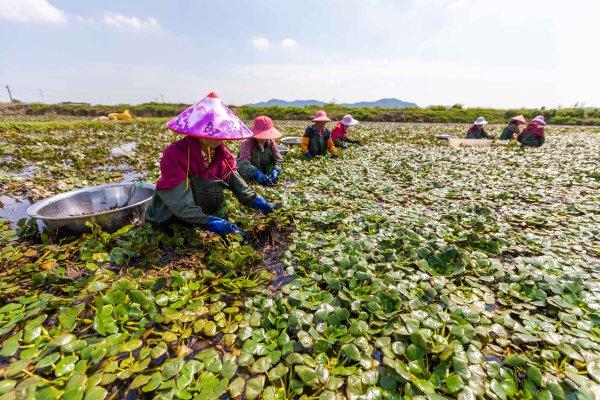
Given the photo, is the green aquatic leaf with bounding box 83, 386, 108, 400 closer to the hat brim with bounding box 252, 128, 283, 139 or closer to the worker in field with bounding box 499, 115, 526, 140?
the hat brim with bounding box 252, 128, 283, 139

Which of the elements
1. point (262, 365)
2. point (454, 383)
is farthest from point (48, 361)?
point (454, 383)

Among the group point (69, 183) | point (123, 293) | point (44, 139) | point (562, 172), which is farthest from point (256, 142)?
point (44, 139)

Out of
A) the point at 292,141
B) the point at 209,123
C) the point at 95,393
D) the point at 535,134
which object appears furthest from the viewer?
the point at 292,141

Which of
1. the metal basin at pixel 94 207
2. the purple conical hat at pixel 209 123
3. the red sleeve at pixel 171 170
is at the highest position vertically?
the purple conical hat at pixel 209 123

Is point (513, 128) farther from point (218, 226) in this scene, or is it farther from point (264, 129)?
point (218, 226)

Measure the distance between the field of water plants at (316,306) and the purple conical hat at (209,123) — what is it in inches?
39.7

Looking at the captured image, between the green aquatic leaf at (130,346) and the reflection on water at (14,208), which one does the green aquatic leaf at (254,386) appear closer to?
the green aquatic leaf at (130,346)

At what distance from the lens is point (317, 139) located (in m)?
7.68

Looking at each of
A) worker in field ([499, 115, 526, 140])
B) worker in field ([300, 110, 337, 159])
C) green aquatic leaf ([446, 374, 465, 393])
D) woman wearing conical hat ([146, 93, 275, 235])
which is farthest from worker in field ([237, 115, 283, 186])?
worker in field ([499, 115, 526, 140])

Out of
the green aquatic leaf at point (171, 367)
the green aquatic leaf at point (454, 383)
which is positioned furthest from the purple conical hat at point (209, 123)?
the green aquatic leaf at point (454, 383)

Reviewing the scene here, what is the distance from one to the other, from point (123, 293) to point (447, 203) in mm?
4109

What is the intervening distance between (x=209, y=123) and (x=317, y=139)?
535 centimetres

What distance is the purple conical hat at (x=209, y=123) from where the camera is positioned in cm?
249

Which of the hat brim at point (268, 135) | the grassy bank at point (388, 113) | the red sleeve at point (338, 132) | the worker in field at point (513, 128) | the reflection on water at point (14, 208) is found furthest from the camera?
the grassy bank at point (388, 113)
